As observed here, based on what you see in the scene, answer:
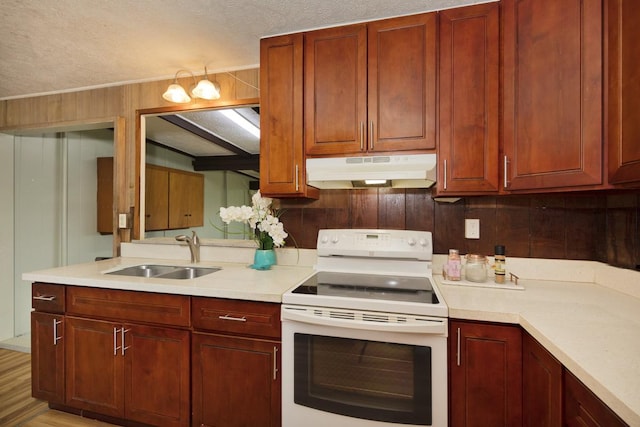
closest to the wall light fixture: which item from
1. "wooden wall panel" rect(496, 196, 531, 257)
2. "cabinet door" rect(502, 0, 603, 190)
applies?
"cabinet door" rect(502, 0, 603, 190)

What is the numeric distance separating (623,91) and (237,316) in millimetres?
1819

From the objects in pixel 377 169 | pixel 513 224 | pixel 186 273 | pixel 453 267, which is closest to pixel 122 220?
pixel 186 273

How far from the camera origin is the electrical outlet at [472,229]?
5.77 feet

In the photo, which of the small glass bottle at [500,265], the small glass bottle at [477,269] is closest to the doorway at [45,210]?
the small glass bottle at [477,269]

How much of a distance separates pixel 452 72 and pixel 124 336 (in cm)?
222

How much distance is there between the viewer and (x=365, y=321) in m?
1.26

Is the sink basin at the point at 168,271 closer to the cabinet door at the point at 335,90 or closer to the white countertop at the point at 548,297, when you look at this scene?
the white countertop at the point at 548,297

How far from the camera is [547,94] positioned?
51.7 inches

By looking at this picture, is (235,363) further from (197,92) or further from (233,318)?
(197,92)

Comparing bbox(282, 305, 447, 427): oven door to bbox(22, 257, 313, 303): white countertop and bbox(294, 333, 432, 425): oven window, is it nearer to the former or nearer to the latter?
bbox(294, 333, 432, 425): oven window

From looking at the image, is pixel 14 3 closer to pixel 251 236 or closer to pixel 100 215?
pixel 251 236

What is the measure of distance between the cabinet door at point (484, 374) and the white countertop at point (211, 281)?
80 cm

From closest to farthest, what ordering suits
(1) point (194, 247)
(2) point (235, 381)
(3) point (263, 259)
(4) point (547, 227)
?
(2) point (235, 381)
(4) point (547, 227)
(3) point (263, 259)
(1) point (194, 247)

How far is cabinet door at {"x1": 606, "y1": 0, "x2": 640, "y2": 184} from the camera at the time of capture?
40.3 inches
